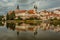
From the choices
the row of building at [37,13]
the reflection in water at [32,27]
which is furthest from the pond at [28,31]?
the row of building at [37,13]

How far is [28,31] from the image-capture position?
5.00 m

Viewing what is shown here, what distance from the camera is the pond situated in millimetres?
4828

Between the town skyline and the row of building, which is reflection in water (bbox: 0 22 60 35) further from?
the town skyline

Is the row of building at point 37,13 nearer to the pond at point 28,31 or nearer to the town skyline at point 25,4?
the town skyline at point 25,4

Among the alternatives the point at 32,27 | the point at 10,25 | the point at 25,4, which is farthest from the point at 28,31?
the point at 25,4

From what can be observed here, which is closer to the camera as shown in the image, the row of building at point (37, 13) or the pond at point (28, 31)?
the pond at point (28, 31)

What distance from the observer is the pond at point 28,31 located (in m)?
4.83

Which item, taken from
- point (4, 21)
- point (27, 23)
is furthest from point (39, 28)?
point (4, 21)

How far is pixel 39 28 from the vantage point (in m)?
5.06

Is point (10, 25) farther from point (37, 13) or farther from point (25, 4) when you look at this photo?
point (37, 13)

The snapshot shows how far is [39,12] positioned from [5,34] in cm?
114

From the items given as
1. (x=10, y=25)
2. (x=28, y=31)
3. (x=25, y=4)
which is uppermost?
(x=25, y=4)

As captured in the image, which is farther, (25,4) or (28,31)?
(25,4)

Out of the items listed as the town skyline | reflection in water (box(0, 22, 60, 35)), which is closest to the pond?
reflection in water (box(0, 22, 60, 35))
